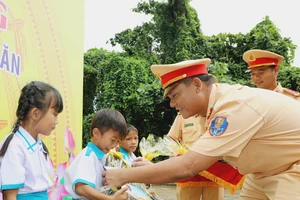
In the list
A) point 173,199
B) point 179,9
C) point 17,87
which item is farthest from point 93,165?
point 179,9

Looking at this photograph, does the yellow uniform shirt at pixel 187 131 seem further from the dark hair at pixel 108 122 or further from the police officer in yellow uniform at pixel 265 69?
the dark hair at pixel 108 122

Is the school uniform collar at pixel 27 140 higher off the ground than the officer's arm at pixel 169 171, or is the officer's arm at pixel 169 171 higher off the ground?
the school uniform collar at pixel 27 140

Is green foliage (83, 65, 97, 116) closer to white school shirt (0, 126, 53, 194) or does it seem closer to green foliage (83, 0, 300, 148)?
green foliage (83, 0, 300, 148)

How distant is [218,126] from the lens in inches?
77.9

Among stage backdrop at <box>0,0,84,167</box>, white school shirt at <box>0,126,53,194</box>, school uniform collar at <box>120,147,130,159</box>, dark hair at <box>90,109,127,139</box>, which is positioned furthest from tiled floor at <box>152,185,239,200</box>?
white school shirt at <box>0,126,53,194</box>

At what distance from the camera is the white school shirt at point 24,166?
182cm

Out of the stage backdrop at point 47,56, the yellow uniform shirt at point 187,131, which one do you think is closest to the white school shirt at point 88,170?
the stage backdrop at point 47,56

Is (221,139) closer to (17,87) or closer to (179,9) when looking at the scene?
(17,87)

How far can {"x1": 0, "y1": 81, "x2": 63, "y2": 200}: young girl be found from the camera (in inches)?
72.0

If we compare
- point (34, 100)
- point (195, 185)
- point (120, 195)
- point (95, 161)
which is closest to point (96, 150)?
point (95, 161)

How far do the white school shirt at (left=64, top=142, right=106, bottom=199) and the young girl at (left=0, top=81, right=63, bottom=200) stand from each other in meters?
0.15

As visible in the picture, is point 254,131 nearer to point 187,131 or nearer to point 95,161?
point 95,161

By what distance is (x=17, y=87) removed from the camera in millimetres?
2654

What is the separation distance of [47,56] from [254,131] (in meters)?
1.96
